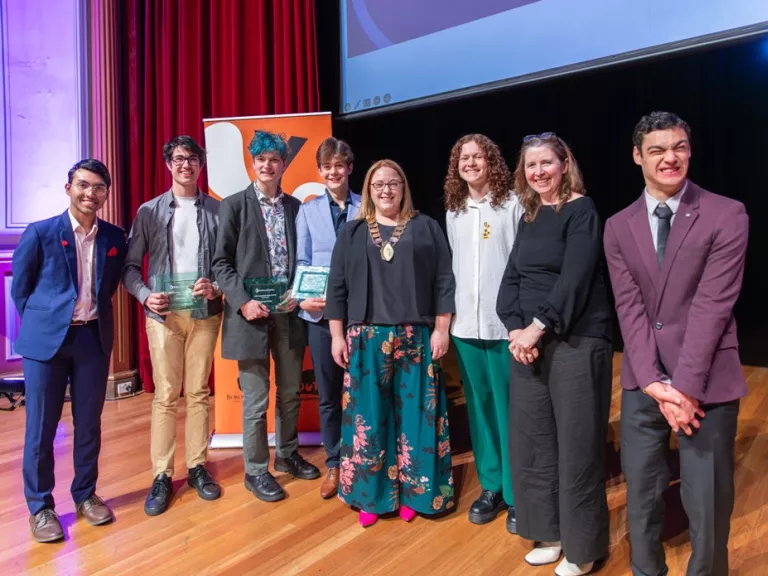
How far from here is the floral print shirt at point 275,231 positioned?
7.91 feet

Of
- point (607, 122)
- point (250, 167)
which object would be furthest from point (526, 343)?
point (607, 122)

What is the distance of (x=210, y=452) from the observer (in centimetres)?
306

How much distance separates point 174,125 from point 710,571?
166 inches

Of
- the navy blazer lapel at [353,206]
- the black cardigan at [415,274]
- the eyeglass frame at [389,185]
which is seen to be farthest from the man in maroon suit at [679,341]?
the navy blazer lapel at [353,206]

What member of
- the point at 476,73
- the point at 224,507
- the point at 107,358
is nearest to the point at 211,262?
the point at 107,358

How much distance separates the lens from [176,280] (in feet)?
7.55

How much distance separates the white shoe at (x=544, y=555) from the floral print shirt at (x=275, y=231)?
144 centimetres

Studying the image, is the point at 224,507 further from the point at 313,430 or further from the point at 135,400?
the point at 135,400

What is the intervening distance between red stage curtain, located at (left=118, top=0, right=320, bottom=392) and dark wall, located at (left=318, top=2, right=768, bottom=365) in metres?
0.26

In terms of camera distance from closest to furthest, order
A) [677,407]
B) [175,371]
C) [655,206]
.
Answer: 1. [677,407]
2. [655,206]
3. [175,371]

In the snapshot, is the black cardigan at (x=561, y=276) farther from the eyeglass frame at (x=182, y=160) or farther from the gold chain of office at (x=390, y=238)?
the eyeglass frame at (x=182, y=160)

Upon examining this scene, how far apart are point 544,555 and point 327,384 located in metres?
1.06

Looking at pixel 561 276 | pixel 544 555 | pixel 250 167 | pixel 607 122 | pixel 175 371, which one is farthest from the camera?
pixel 607 122

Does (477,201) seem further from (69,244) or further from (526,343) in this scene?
(69,244)
